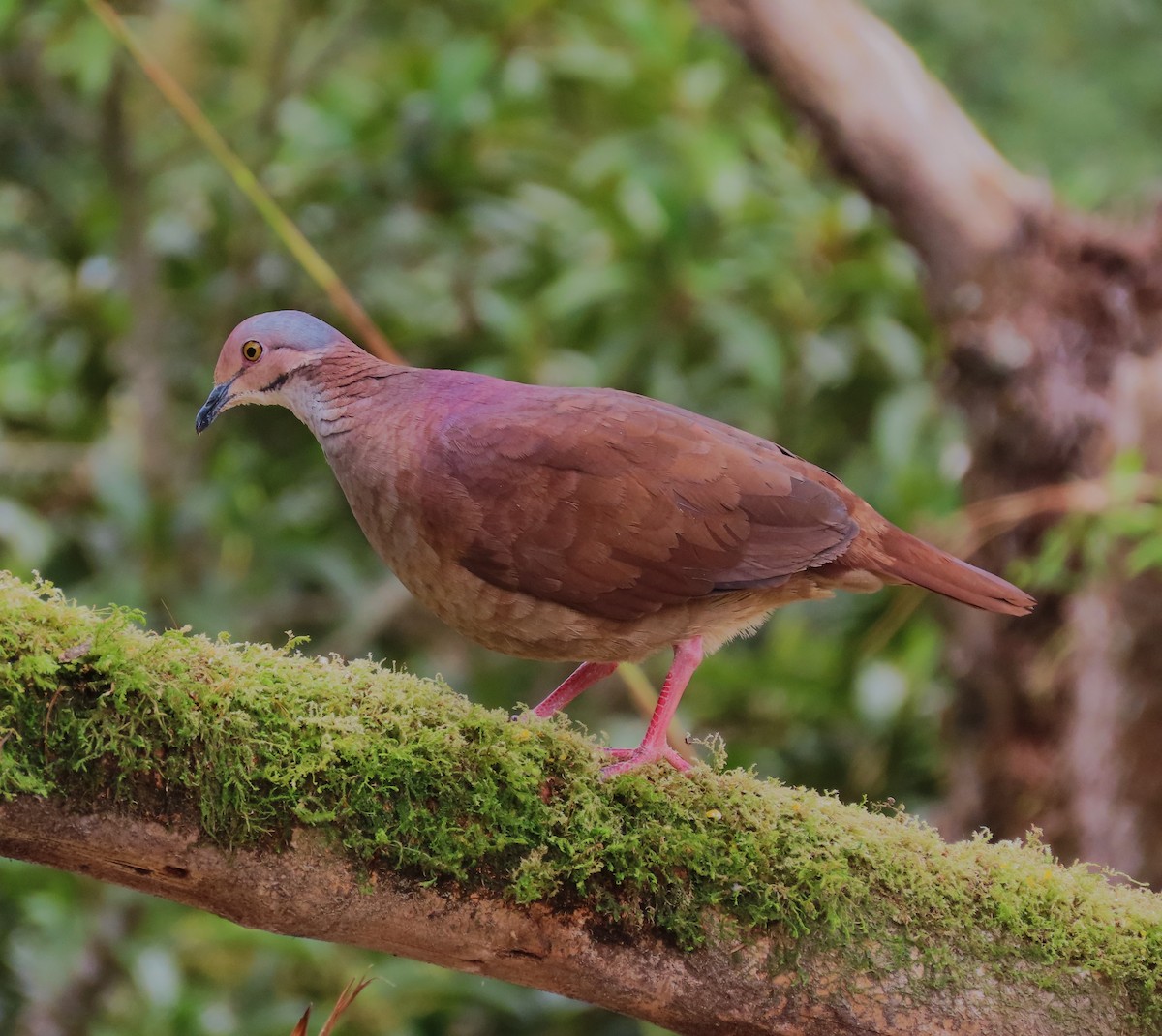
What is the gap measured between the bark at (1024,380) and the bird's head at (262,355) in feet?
9.58

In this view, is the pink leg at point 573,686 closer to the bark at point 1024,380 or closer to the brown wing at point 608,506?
the brown wing at point 608,506

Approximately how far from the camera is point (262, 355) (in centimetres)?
278

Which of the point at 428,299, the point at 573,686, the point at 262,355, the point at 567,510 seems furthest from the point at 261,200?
the point at 428,299

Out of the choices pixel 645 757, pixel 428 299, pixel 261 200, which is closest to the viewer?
pixel 645 757

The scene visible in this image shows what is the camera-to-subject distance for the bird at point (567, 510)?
2.60 metres

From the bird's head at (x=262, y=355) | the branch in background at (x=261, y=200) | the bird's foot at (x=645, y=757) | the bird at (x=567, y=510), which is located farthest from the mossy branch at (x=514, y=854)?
the branch in background at (x=261, y=200)

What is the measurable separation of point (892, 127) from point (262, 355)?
3185 mm

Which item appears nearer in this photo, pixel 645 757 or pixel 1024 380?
pixel 645 757

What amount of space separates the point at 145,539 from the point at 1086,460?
336 centimetres

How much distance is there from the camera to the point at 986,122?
30.2 feet

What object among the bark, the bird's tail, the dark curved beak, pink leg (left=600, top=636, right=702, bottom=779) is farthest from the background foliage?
pink leg (left=600, top=636, right=702, bottom=779)

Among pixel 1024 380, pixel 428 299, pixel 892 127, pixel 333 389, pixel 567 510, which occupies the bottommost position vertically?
pixel 567 510

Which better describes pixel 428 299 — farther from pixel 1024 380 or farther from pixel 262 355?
pixel 262 355

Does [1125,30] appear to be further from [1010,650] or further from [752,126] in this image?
[1010,650]
